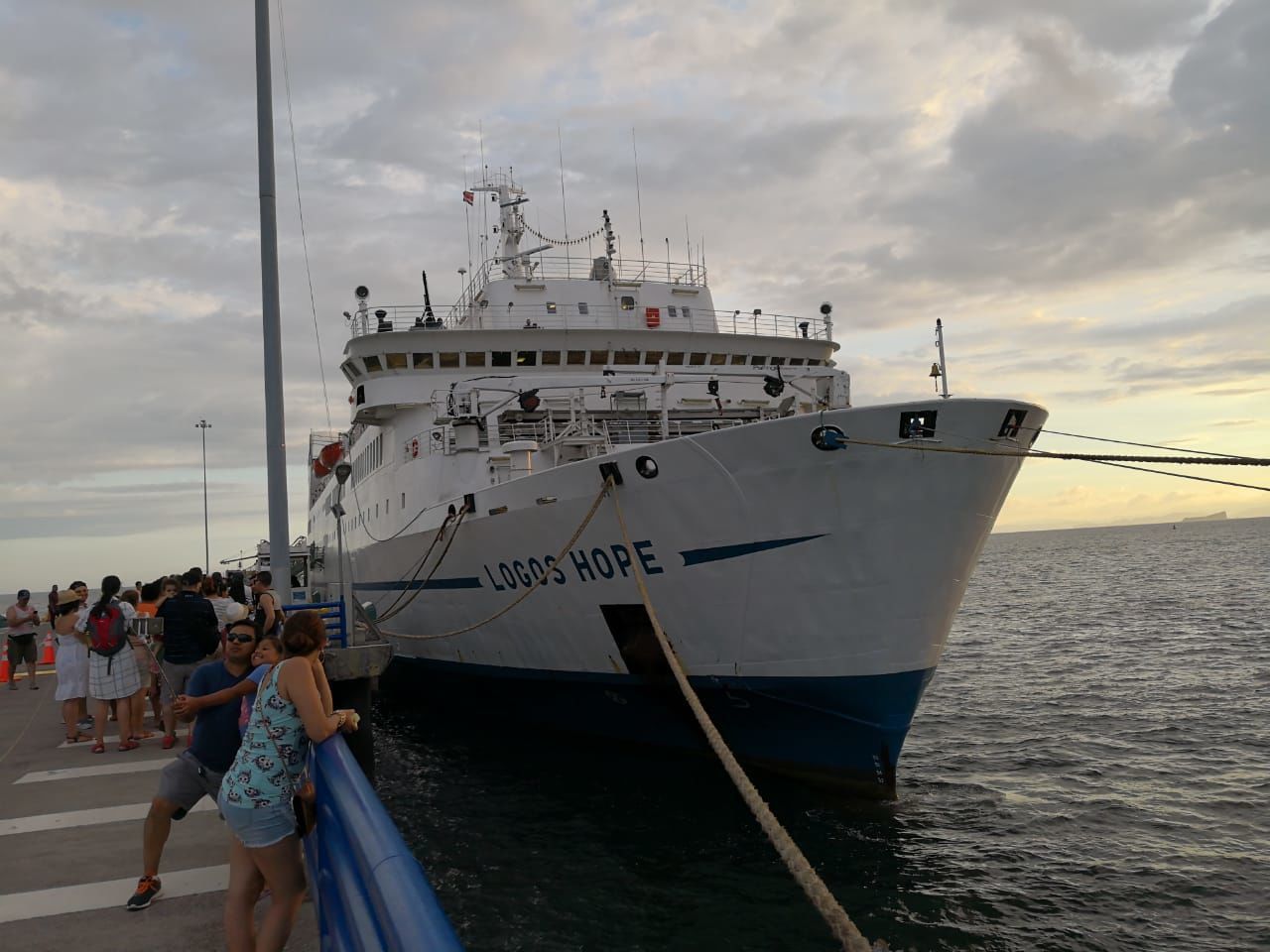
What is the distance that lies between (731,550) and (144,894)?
5.37 metres

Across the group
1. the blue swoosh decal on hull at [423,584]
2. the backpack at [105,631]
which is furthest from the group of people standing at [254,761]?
the blue swoosh decal on hull at [423,584]

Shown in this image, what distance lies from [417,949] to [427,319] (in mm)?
14550

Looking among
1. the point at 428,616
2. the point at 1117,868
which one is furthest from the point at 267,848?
the point at 428,616

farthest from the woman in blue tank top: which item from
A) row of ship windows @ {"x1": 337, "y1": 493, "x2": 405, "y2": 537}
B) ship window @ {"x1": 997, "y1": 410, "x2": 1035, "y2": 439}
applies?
row of ship windows @ {"x1": 337, "y1": 493, "x2": 405, "y2": 537}

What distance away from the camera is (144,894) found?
441 cm

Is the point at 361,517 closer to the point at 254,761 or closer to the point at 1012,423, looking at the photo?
the point at 1012,423

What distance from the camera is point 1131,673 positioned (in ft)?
58.0

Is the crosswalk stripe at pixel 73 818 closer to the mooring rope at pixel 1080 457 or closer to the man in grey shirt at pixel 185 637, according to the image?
the man in grey shirt at pixel 185 637

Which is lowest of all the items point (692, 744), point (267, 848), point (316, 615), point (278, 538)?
point (692, 744)

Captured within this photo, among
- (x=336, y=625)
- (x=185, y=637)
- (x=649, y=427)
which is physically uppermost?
(x=649, y=427)

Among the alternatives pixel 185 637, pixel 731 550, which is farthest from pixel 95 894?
pixel 731 550

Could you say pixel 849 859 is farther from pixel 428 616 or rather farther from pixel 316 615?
pixel 428 616

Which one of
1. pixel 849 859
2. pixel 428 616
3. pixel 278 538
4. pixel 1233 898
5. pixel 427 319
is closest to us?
pixel 1233 898

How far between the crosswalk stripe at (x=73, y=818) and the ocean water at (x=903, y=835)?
7.66ft
